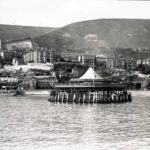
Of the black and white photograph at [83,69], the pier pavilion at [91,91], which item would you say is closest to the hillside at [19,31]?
the black and white photograph at [83,69]

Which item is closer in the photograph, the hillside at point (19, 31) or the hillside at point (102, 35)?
the hillside at point (19, 31)

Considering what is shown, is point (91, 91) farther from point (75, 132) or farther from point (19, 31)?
point (75, 132)

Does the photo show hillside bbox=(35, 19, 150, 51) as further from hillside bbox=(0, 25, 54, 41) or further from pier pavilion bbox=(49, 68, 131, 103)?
pier pavilion bbox=(49, 68, 131, 103)

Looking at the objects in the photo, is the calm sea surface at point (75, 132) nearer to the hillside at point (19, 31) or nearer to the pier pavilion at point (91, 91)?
the hillside at point (19, 31)

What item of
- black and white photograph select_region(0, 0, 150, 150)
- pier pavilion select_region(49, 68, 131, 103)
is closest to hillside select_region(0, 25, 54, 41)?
black and white photograph select_region(0, 0, 150, 150)

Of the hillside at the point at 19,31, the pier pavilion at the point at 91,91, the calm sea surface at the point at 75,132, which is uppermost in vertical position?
the hillside at the point at 19,31

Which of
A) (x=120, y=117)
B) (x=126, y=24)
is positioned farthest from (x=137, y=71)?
(x=126, y=24)
